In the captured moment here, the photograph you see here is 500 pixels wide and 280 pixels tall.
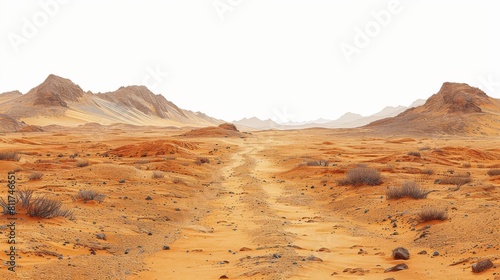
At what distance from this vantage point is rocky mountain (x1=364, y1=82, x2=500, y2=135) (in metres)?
68.4

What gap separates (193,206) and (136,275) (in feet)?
24.5

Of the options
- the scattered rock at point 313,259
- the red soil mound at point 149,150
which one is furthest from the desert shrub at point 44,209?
the red soil mound at point 149,150

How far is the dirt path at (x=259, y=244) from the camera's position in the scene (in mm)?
8055

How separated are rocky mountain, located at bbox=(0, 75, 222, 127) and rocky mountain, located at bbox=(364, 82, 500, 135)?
6693 cm

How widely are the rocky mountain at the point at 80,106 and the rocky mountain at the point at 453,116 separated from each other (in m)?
66.9

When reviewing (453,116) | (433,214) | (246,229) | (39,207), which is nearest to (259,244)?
(246,229)

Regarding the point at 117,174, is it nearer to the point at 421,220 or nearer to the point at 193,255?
the point at 193,255

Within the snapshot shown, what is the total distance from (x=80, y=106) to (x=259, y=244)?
11949 cm

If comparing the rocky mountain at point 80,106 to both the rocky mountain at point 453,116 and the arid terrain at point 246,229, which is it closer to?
the rocky mountain at point 453,116

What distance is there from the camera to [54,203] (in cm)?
1062

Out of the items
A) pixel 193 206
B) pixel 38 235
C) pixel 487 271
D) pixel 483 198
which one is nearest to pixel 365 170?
pixel 483 198

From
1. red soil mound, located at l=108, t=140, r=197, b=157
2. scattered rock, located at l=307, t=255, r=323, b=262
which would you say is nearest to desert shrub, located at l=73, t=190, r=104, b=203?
scattered rock, located at l=307, t=255, r=323, b=262

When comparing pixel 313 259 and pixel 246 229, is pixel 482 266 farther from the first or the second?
pixel 246 229

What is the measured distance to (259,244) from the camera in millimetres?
10086
